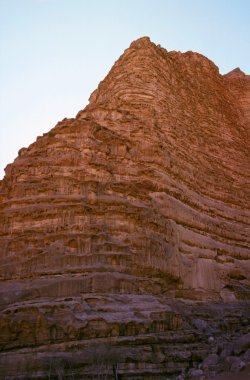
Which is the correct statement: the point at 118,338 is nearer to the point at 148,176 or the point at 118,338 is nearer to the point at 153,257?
the point at 153,257

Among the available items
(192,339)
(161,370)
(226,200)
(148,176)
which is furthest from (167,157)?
(161,370)

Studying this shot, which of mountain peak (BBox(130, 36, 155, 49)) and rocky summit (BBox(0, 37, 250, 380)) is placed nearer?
rocky summit (BBox(0, 37, 250, 380))

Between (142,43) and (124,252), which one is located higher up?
(142,43)

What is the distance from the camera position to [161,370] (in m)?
14.4

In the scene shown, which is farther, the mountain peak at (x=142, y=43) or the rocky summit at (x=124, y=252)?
the mountain peak at (x=142, y=43)

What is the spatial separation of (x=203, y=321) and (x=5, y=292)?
726 centimetres

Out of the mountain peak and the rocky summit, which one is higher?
the mountain peak

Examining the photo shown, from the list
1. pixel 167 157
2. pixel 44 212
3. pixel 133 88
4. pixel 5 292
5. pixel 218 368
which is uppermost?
pixel 133 88

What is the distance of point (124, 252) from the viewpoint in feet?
58.4

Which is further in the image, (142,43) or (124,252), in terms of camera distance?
(142,43)

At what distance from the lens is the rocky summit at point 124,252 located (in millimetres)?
14477

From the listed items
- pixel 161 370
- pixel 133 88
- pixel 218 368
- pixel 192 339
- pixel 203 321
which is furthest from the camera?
pixel 133 88

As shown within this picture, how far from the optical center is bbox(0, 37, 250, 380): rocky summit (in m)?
14.5

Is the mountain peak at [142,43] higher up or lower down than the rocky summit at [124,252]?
higher up
